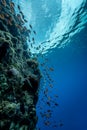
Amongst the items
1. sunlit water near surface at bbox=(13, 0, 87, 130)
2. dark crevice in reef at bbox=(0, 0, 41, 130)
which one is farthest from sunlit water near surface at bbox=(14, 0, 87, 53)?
dark crevice in reef at bbox=(0, 0, 41, 130)

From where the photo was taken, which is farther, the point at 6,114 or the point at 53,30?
the point at 53,30

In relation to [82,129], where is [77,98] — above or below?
above

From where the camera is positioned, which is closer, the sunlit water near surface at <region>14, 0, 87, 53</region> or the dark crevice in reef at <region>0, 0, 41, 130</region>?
the dark crevice in reef at <region>0, 0, 41, 130</region>

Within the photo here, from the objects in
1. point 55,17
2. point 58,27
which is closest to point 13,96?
point 55,17

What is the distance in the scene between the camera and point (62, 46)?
29422 mm

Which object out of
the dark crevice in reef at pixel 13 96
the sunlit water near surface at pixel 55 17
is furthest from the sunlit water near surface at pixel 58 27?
the dark crevice in reef at pixel 13 96

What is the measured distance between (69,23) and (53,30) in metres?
2.40

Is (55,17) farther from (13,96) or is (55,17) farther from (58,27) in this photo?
(13,96)

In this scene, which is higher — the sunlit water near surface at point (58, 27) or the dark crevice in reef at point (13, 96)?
the sunlit water near surface at point (58, 27)

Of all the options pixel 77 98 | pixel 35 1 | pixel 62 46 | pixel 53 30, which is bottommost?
pixel 35 1

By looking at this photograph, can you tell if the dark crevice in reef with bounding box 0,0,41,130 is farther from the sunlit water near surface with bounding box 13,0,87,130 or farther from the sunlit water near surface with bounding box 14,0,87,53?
the sunlit water near surface with bounding box 14,0,87,53

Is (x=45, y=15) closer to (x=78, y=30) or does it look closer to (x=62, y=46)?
(x=78, y=30)

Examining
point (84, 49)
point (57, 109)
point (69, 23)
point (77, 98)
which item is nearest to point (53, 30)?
point (69, 23)

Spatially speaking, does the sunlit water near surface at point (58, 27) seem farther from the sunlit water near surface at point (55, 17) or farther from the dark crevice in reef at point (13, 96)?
the dark crevice in reef at point (13, 96)
